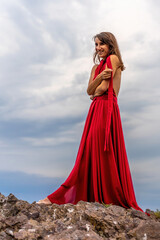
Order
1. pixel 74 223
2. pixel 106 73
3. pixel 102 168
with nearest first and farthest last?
pixel 74 223 → pixel 102 168 → pixel 106 73

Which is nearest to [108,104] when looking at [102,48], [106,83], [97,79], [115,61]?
[106,83]

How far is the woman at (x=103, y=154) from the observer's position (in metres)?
6.50

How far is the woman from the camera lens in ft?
21.3

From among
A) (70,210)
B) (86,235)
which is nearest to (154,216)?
(70,210)

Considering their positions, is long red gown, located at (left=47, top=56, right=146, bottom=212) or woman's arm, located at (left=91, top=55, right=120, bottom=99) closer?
long red gown, located at (left=47, top=56, right=146, bottom=212)

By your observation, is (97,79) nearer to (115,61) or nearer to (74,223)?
(115,61)

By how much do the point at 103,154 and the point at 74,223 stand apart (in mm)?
1799

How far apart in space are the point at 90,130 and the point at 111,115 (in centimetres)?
55

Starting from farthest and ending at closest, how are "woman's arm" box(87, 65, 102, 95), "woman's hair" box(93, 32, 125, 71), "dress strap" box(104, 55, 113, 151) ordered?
"woman's hair" box(93, 32, 125, 71) → "woman's arm" box(87, 65, 102, 95) → "dress strap" box(104, 55, 113, 151)

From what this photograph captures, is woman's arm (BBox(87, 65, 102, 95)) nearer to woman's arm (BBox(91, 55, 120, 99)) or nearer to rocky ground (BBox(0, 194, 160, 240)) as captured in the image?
woman's arm (BBox(91, 55, 120, 99))

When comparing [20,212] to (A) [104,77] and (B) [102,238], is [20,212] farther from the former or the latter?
(A) [104,77]

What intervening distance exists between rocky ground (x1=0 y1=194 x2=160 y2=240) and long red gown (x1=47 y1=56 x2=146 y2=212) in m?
0.65

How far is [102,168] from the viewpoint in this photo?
257 inches

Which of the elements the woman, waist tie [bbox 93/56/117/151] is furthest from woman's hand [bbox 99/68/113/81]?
waist tie [bbox 93/56/117/151]
